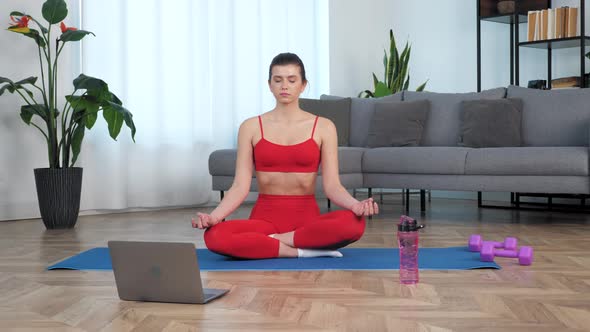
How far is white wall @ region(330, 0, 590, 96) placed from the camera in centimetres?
656

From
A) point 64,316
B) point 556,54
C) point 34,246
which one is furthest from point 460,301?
point 556,54

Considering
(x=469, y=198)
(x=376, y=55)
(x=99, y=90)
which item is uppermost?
(x=376, y=55)

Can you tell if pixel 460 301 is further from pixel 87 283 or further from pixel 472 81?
pixel 472 81

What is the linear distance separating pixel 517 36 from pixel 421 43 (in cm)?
123


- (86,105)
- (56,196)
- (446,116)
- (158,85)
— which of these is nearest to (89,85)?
(86,105)

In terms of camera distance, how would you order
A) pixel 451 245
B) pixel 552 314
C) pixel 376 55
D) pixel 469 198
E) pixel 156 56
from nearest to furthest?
pixel 552 314
pixel 451 245
pixel 156 56
pixel 469 198
pixel 376 55

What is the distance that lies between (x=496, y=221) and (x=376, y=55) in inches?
120

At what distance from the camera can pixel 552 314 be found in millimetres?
1951

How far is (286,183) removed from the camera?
121 inches

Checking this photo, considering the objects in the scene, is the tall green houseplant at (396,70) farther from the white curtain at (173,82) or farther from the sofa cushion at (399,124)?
the sofa cushion at (399,124)

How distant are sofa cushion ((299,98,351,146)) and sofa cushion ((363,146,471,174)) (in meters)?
0.68

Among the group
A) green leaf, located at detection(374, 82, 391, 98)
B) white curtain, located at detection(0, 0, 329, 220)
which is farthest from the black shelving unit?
white curtain, located at detection(0, 0, 329, 220)

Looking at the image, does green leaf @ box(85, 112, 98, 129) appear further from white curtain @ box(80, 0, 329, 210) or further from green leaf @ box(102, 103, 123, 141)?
white curtain @ box(80, 0, 329, 210)

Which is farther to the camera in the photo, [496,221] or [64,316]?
[496,221]
